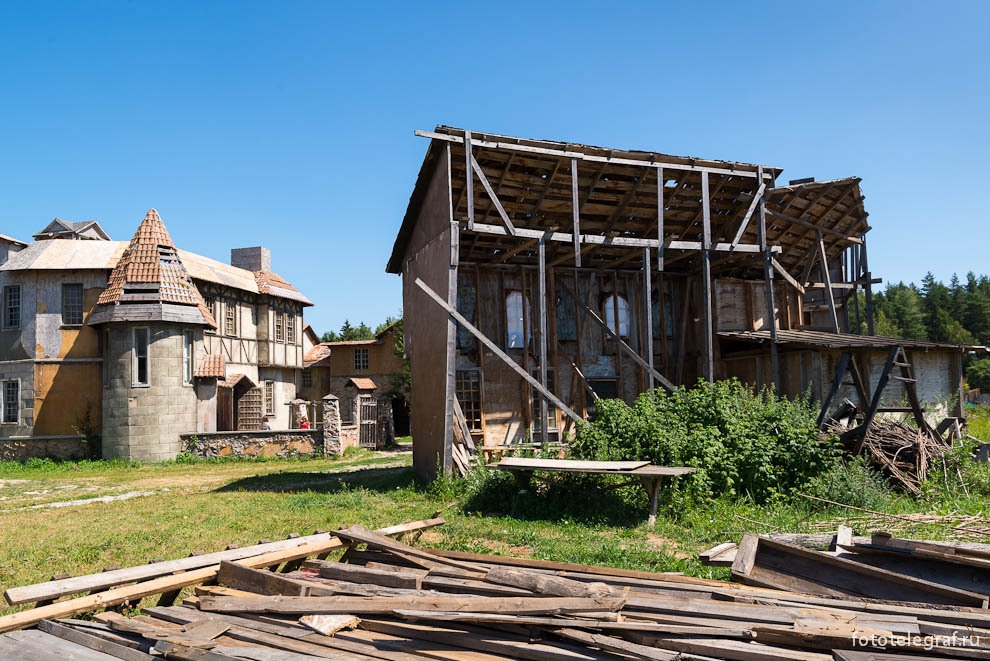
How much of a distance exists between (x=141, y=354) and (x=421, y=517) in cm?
1669

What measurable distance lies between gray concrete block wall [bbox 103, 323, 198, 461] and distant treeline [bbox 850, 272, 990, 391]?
49752 mm

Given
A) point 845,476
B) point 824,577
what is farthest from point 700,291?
point 824,577

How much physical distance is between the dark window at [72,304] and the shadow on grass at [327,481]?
1217 centimetres

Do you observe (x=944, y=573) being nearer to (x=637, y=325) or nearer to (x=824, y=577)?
(x=824, y=577)

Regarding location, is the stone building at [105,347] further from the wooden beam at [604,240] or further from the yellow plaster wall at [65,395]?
the wooden beam at [604,240]

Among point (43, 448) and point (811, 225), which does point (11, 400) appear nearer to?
point (43, 448)

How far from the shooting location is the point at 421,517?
10859 millimetres

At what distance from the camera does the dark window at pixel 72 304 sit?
25156 mm

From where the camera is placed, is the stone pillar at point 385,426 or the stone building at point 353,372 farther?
the stone building at point 353,372

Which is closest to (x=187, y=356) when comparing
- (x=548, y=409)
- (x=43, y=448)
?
(x=43, y=448)

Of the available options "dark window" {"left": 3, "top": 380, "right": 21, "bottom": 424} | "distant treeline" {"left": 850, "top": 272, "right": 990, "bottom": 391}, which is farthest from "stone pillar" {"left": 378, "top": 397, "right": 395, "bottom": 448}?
"distant treeline" {"left": 850, "top": 272, "right": 990, "bottom": 391}

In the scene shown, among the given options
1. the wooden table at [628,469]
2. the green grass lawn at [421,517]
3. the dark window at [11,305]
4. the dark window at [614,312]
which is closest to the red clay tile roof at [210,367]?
the dark window at [11,305]

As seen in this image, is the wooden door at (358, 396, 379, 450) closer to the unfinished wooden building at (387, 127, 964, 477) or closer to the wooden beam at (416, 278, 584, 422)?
the unfinished wooden building at (387, 127, 964, 477)

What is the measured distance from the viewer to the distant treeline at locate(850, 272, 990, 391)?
57188mm
